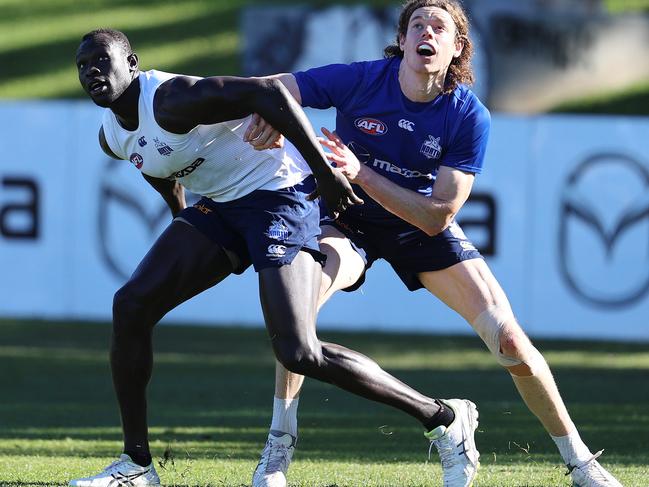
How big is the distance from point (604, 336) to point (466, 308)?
Answer: 26.4 feet

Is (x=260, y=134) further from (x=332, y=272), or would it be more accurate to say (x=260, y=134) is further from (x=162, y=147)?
(x=332, y=272)

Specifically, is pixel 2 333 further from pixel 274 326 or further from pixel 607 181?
Result: pixel 274 326

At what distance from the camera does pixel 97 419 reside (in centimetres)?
880

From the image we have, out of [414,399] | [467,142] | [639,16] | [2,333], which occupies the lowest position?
[2,333]

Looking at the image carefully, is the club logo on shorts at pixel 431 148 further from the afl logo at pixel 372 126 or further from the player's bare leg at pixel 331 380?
the player's bare leg at pixel 331 380

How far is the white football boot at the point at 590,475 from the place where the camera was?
5.96 metres

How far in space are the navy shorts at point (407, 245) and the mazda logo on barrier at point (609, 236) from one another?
25.3 ft

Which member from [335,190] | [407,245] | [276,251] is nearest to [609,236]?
[407,245]

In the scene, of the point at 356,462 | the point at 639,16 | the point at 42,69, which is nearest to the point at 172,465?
the point at 356,462

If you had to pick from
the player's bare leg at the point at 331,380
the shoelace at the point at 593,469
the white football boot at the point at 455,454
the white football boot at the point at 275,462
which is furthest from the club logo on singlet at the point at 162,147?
the shoelace at the point at 593,469

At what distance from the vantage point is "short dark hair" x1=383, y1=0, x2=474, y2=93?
620cm

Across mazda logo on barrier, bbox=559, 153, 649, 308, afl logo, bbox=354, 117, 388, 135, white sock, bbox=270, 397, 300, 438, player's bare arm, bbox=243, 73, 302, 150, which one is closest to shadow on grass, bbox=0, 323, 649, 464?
mazda logo on barrier, bbox=559, 153, 649, 308

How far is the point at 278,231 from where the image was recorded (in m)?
5.95

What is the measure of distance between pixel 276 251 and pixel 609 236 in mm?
8469
